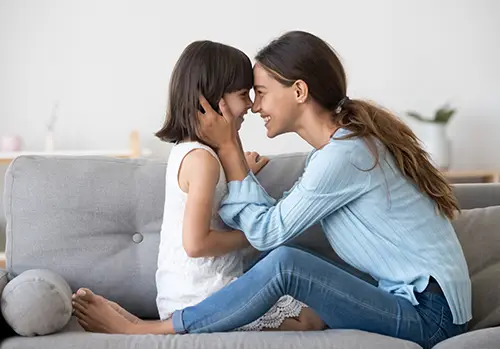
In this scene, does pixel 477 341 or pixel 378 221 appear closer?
pixel 477 341

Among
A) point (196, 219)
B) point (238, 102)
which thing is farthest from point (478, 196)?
point (196, 219)

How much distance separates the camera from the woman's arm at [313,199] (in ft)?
6.04

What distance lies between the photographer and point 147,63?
4.43 metres

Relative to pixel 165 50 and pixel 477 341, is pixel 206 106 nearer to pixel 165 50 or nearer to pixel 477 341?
pixel 477 341

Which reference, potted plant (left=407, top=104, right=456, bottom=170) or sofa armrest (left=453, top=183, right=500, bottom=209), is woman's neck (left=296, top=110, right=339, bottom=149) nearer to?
sofa armrest (left=453, top=183, right=500, bottom=209)

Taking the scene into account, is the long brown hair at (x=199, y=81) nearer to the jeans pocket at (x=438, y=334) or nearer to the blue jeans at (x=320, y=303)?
the blue jeans at (x=320, y=303)

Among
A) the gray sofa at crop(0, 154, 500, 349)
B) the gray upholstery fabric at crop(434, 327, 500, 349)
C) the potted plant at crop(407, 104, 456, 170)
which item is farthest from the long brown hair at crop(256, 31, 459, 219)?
the potted plant at crop(407, 104, 456, 170)

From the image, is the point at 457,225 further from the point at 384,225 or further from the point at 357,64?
the point at 357,64

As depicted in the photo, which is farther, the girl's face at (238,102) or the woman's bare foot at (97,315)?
the girl's face at (238,102)

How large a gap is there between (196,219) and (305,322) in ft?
1.19

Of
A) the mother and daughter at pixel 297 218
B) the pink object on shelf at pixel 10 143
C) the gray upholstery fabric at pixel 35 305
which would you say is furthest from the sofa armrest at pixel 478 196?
the pink object on shelf at pixel 10 143

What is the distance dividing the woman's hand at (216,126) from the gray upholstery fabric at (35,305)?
52 centimetres

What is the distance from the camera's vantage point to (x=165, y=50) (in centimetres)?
443

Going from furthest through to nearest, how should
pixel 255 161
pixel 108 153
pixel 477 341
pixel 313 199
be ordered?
pixel 108 153, pixel 255 161, pixel 313 199, pixel 477 341
